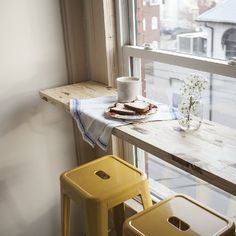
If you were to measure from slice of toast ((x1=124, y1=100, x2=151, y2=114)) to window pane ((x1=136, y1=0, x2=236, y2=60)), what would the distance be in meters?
0.27

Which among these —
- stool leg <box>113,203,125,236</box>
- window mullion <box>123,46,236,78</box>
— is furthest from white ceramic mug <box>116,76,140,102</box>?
stool leg <box>113,203,125,236</box>

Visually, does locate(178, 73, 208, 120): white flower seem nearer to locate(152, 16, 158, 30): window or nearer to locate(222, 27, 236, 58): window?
locate(222, 27, 236, 58): window

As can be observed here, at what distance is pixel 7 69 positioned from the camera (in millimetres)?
1737

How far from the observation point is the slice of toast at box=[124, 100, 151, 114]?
56.4 inches

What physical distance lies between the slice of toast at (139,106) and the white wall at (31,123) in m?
0.55

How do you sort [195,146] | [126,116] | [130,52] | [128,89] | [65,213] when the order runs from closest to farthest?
[195,146]
[126,116]
[128,89]
[65,213]
[130,52]

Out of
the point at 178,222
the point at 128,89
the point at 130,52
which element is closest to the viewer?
the point at 178,222

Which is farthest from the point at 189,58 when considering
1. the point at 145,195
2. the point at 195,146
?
the point at 145,195

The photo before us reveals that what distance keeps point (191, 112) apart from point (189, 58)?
0.83ft

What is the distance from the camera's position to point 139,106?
4.79 feet

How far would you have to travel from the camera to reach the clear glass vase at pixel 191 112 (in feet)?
4.34

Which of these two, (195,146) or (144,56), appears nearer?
(195,146)

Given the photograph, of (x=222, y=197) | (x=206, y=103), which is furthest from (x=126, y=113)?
(x=222, y=197)

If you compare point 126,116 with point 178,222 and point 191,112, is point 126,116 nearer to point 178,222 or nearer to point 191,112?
point 191,112
